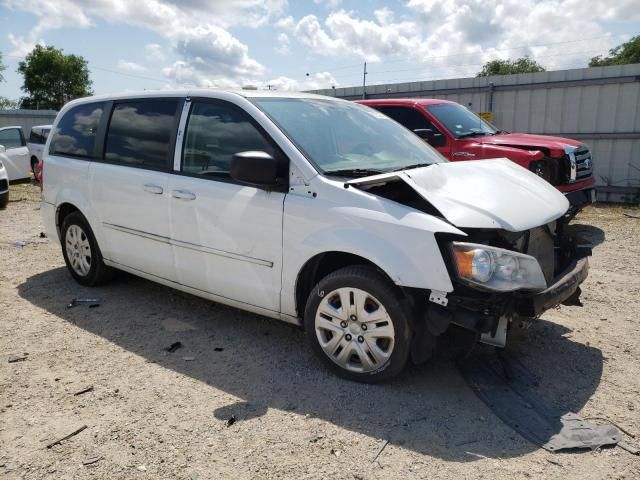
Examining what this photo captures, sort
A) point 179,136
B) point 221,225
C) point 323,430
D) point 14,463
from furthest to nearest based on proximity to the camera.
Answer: point 179,136
point 221,225
point 323,430
point 14,463

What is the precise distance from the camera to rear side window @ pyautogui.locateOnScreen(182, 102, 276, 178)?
3.79 metres

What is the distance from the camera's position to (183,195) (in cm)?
405

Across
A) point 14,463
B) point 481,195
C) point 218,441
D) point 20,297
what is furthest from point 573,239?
point 20,297

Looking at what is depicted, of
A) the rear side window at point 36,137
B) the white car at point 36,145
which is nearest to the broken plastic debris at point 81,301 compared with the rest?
the white car at point 36,145

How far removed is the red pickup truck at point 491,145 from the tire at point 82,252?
15.5 feet

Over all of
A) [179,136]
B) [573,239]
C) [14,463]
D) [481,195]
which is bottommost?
[14,463]

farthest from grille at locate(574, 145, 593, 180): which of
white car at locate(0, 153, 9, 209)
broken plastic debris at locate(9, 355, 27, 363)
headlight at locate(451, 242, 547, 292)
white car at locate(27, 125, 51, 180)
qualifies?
white car at locate(27, 125, 51, 180)

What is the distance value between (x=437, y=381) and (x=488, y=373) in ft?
1.23

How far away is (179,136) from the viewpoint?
165 inches

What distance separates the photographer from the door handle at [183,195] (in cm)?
401

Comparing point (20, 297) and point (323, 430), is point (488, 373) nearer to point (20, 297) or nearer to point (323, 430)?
point (323, 430)

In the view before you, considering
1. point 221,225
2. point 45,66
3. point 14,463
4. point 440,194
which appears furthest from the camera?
point 45,66

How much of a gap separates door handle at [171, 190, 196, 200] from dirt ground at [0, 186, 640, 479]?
1.10 m

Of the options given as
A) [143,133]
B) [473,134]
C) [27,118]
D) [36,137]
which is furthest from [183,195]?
[27,118]
